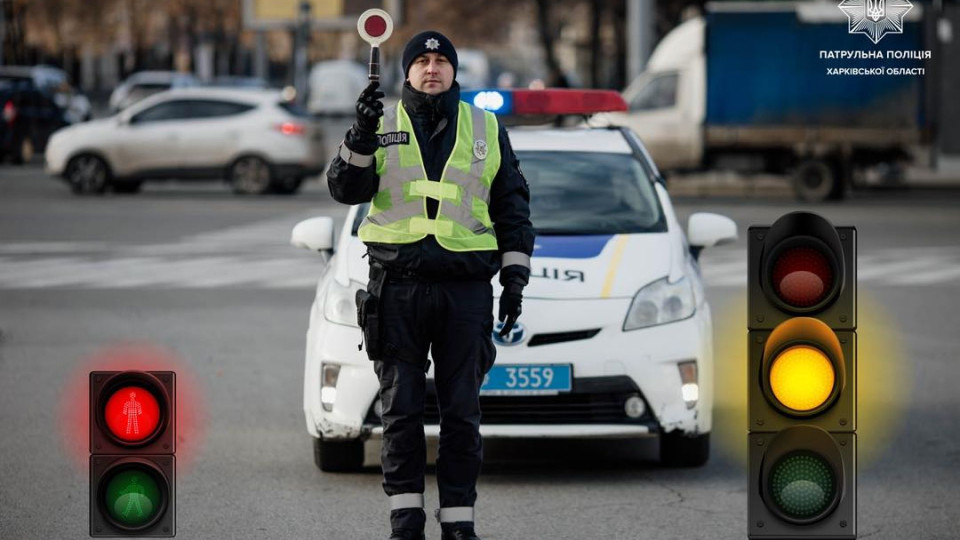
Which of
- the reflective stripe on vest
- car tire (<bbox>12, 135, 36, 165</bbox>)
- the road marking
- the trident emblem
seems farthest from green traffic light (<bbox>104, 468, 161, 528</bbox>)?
car tire (<bbox>12, 135, 36, 165</bbox>)

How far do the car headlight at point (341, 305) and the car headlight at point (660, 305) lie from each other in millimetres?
1094

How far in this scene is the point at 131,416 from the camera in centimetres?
457

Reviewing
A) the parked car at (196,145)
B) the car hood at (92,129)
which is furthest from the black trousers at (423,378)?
the car hood at (92,129)

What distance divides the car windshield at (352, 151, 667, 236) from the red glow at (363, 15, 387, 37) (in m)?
2.75

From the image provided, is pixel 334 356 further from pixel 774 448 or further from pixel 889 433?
pixel 774 448

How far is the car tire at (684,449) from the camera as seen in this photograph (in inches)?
306

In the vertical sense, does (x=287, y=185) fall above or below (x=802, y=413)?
below

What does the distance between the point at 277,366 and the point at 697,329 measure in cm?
384

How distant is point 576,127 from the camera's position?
9.35 metres

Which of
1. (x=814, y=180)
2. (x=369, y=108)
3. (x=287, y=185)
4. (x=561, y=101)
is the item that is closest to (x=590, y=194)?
(x=561, y=101)

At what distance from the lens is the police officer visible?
5883mm

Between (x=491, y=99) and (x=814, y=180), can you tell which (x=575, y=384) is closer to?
(x=491, y=99)

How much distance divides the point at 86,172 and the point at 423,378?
838 inches

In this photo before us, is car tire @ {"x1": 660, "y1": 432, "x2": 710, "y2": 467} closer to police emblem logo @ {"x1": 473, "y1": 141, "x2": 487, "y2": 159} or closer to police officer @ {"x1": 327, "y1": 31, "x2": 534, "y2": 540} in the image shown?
police officer @ {"x1": 327, "y1": 31, "x2": 534, "y2": 540}
